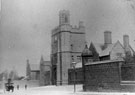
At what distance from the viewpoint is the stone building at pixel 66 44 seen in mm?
52188

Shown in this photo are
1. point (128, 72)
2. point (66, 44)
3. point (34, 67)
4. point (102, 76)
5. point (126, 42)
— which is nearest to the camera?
point (128, 72)

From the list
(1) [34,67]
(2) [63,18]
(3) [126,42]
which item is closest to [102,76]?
(3) [126,42]

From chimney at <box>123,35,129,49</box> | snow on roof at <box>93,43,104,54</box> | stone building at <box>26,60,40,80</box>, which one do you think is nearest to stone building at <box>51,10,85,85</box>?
snow on roof at <box>93,43,104,54</box>

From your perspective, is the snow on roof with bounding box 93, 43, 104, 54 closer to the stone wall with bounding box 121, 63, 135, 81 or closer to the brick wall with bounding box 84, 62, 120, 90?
the brick wall with bounding box 84, 62, 120, 90

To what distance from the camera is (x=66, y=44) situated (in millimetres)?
52344

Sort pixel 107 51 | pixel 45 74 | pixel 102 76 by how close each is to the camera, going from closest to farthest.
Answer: pixel 102 76 → pixel 107 51 → pixel 45 74

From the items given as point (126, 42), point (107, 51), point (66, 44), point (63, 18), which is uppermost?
point (63, 18)

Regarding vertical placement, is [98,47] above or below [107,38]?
below

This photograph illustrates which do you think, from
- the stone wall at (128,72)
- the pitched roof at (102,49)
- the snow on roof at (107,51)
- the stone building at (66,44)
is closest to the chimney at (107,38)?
the pitched roof at (102,49)

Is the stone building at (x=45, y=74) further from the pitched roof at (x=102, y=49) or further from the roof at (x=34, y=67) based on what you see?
the pitched roof at (x=102, y=49)

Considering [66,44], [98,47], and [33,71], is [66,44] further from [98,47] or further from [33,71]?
[33,71]

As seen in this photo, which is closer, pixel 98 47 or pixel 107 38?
pixel 98 47

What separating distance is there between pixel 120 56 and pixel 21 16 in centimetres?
2781

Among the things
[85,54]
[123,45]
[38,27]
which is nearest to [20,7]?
[38,27]
